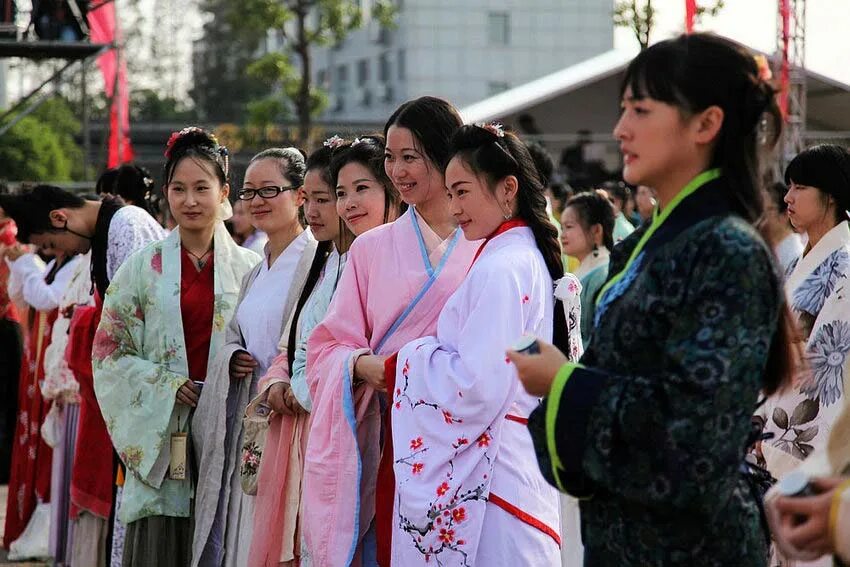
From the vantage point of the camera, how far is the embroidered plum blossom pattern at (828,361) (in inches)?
166

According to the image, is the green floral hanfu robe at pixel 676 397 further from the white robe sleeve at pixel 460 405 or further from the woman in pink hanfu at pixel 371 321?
the woman in pink hanfu at pixel 371 321

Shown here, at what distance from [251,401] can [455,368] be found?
1439mm

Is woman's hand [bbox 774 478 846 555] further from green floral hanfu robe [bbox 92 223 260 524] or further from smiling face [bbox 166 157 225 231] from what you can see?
smiling face [bbox 166 157 225 231]

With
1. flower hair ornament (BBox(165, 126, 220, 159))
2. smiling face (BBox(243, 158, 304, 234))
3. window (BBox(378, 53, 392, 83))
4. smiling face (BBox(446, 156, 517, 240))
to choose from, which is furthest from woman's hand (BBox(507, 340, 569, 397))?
window (BBox(378, 53, 392, 83))

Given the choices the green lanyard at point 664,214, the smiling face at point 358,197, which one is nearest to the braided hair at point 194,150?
the smiling face at point 358,197

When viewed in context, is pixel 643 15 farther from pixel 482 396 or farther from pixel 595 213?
pixel 482 396

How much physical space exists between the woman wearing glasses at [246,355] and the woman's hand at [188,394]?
4cm

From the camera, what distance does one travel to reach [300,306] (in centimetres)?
475

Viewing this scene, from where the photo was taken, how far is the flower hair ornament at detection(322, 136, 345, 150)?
15.5ft

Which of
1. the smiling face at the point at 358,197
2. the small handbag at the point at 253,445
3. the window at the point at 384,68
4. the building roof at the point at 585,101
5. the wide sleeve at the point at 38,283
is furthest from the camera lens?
the window at the point at 384,68

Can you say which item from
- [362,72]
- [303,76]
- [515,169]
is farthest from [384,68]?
[515,169]

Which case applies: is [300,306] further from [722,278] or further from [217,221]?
[722,278]

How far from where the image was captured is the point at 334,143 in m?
4.75

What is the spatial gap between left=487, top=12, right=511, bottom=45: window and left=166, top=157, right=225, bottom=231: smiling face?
147 feet
